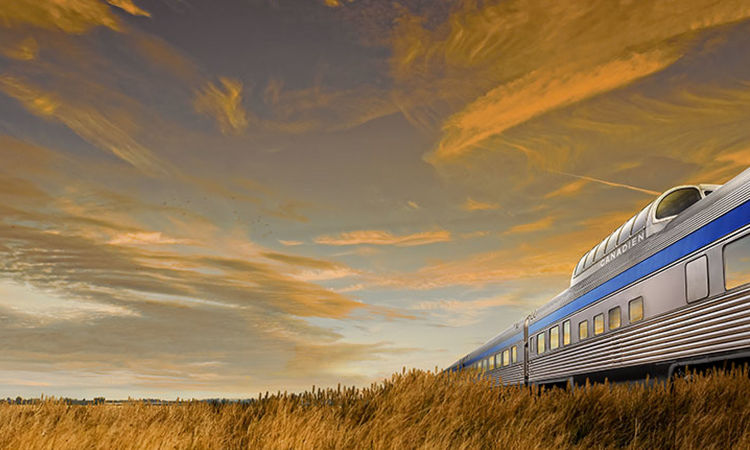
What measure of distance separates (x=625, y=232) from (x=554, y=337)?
3.98 meters

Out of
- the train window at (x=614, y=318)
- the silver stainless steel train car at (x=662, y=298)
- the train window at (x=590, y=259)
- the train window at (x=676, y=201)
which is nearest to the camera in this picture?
the silver stainless steel train car at (x=662, y=298)

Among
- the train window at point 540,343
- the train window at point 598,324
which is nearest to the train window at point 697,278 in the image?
the train window at point 598,324

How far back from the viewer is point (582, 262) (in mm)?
20047

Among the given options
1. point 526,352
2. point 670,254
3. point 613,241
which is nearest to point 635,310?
point 670,254

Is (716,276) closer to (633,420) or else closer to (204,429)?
(633,420)

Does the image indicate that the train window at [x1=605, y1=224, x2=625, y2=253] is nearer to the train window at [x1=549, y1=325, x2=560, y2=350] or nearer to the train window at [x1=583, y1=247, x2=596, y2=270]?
the train window at [x1=583, y1=247, x2=596, y2=270]

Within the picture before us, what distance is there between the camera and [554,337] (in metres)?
18.8

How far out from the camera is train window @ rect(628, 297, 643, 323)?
12719mm

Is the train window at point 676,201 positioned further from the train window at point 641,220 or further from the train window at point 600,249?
the train window at point 600,249

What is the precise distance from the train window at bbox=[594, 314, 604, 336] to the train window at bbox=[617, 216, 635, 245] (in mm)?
2157

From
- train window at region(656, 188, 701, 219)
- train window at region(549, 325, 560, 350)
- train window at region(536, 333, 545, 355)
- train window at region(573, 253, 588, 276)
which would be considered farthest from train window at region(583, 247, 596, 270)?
train window at region(656, 188, 701, 219)

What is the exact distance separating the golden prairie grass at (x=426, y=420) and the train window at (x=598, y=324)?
3477 millimetres

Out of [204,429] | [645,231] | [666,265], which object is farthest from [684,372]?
[204,429]

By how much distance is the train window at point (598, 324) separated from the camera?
48.7ft
